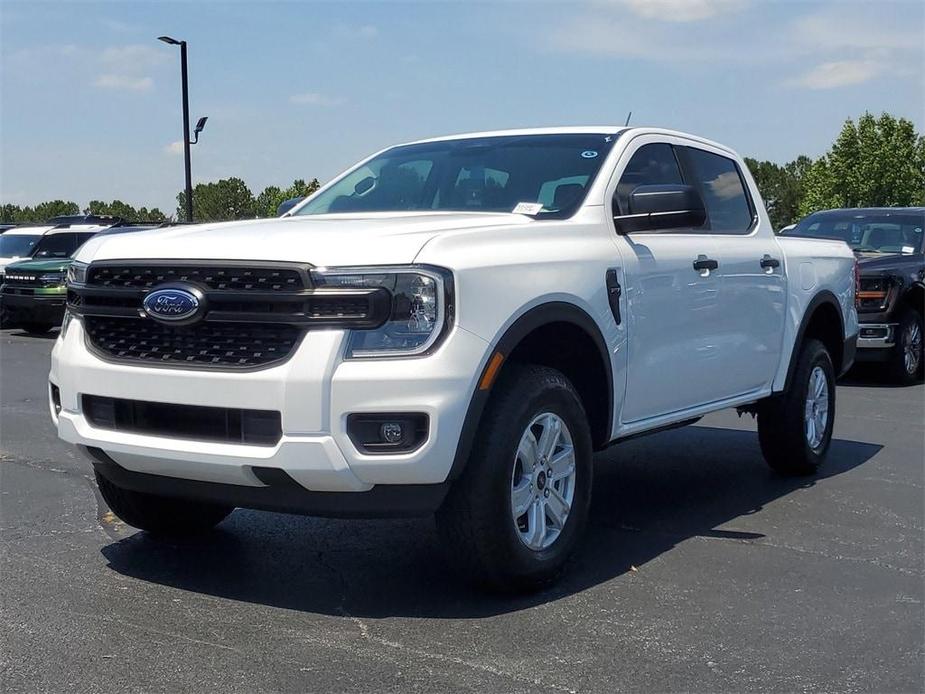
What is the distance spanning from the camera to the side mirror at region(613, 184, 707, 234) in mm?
5160

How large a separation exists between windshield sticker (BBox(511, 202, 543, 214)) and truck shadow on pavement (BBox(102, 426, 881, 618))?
4.89 ft

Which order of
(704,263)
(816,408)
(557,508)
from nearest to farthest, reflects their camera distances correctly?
(557,508), (704,263), (816,408)

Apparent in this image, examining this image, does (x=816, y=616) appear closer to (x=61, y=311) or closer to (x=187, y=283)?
(x=187, y=283)

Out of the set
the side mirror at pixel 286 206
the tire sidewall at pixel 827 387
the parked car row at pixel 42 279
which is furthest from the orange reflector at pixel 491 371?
the parked car row at pixel 42 279

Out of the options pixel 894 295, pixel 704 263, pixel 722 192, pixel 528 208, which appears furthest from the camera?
pixel 894 295

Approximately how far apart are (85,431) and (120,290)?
0.55m

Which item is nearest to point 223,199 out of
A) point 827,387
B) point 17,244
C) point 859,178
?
point 859,178

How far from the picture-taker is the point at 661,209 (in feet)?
17.0

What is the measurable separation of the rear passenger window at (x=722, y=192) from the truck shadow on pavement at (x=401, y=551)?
1456mm

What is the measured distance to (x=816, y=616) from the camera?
439 cm

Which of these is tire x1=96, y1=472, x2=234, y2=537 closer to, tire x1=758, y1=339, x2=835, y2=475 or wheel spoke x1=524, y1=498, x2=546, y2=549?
wheel spoke x1=524, y1=498, x2=546, y2=549

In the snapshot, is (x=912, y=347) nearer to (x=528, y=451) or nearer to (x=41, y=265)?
(x=528, y=451)

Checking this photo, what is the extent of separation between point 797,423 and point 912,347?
5.88m

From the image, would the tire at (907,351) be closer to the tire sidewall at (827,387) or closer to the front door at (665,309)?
the tire sidewall at (827,387)
